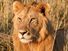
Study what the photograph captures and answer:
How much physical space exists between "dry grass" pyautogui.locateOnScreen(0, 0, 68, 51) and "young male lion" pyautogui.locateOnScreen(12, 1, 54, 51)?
57 cm

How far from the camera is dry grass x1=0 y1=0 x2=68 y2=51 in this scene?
521cm

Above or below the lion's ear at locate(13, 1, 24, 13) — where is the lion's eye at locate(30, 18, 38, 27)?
below

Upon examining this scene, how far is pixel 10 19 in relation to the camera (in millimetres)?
5688

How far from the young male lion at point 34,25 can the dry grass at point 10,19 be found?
0.57 meters

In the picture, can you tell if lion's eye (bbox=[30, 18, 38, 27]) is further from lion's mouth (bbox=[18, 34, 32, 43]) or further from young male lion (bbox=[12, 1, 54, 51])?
lion's mouth (bbox=[18, 34, 32, 43])

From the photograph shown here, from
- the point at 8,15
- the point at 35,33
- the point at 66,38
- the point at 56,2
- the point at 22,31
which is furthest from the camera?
the point at 56,2

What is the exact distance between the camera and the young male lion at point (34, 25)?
13.9 ft

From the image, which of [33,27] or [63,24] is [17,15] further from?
[63,24]

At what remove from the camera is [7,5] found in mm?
5895

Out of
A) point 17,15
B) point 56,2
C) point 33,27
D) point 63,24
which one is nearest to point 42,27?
point 33,27

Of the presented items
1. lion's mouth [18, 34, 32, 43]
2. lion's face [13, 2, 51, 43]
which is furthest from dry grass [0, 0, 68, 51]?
lion's mouth [18, 34, 32, 43]

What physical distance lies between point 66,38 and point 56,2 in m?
1.24

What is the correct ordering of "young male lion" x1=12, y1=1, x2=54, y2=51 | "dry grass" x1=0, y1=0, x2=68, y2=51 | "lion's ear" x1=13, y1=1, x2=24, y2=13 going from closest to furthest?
"young male lion" x1=12, y1=1, x2=54, y2=51, "lion's ear" x1=13, y1=1, x2=24, y2=13, "dry grass" x1=0, y1=0, x2=68, y2=51

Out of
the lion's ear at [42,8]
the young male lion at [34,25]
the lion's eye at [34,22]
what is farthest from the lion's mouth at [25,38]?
the lion's ear at [42,8]
